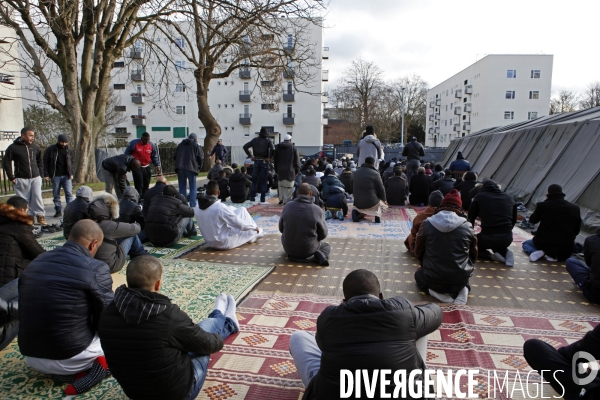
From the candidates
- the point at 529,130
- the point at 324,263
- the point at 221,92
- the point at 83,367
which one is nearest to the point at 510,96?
the point at 221,92

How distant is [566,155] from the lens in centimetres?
1091

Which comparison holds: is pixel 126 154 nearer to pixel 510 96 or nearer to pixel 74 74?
pixel 74 74

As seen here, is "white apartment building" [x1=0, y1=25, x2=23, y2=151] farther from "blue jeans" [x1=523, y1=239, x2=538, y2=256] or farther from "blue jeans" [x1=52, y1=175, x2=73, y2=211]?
"blue jeans" [x1=523, y1=239, x2=538, y2=256]

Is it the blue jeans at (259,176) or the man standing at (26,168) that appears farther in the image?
the blue jeans at (259,176)

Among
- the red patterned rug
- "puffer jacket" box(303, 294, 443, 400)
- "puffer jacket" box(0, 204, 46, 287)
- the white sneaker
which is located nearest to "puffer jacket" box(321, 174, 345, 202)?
the white sneaker

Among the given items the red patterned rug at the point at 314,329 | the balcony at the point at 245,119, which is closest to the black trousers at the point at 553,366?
the red patterned rug at the point at 314,329

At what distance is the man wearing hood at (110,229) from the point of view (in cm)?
529

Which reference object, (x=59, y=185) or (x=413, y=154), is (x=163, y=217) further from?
(x=413, y=154)

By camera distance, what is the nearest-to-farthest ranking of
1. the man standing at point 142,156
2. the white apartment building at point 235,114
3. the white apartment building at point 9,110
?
the man standing at point 142,156, the white apartment building at point 9,110, the white apartment building at point 235,114

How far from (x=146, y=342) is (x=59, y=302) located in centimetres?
80

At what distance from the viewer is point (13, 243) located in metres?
3.82

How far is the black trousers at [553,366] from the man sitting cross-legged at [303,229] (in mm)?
3531

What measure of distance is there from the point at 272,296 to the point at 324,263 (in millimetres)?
1488

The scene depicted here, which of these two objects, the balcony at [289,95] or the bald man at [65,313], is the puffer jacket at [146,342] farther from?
the balcony at [289,95]
